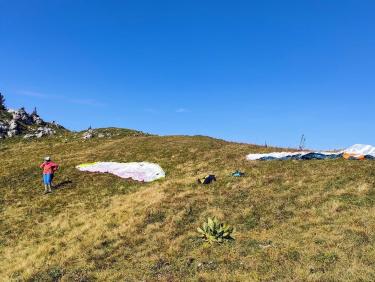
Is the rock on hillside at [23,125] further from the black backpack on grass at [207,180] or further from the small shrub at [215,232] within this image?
the small shrub at [215,232]

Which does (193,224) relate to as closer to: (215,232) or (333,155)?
(215,232)

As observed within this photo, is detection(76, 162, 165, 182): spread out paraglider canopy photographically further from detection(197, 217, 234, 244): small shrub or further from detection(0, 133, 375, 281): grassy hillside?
detection(197, 217, 234, 244): small shrub

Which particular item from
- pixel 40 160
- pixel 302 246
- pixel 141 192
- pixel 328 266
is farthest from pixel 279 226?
pixel 40 160

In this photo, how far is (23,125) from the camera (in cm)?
7481

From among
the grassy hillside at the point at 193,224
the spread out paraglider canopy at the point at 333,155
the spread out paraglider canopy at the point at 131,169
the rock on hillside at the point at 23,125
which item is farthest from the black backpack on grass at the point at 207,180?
the rock on hillside at the point at 23,125

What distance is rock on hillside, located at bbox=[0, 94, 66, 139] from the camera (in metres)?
69.4

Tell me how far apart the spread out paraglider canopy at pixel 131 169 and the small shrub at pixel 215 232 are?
1485 cm

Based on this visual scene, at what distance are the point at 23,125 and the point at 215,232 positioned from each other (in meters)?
63.6

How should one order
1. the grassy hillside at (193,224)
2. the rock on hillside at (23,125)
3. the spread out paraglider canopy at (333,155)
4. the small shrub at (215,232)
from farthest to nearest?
1. the rock on hillside at (23,125)
2. the spread out paraglider canopy at (333,155)
3. the small shrub at (215,232)
4. the grassy hillside at (193,224)

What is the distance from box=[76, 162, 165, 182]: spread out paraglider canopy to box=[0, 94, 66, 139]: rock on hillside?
105ft

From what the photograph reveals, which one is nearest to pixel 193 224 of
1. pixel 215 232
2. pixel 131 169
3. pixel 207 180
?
pixel 215 232

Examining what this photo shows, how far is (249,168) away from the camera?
3447 centimetres

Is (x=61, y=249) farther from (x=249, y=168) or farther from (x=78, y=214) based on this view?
(x=249, y=168)

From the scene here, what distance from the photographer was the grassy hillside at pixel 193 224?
55.0 ft
